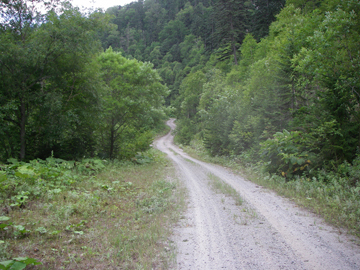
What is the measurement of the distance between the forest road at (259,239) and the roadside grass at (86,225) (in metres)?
0.55

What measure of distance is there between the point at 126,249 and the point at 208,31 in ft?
231

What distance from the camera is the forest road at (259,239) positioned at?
3.71m

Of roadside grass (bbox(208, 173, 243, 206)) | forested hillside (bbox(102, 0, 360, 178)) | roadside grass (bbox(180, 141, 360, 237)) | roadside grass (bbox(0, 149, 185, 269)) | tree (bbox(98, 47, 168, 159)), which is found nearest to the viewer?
roadside grass (bbox(0, 149, 185, 269))

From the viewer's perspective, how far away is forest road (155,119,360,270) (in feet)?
12.2

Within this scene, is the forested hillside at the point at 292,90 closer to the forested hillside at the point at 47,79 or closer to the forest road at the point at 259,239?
the forested hillside at the point at 47,79

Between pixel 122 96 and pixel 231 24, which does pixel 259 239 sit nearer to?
pixel 122 96

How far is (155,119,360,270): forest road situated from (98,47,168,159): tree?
10.6 m

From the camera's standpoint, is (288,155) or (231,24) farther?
(231,24)

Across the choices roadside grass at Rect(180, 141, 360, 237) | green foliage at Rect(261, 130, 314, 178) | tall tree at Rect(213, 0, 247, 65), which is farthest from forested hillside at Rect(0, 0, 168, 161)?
tall tree at Rect(213, 0, 247, 65)

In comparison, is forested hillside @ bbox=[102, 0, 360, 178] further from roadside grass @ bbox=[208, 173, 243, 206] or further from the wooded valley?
roadside grass @ bbox=[208, 173, 243, 206]

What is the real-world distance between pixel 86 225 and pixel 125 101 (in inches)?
443

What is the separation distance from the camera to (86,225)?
17.0 feet

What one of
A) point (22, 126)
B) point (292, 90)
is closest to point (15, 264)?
point (22, 126)

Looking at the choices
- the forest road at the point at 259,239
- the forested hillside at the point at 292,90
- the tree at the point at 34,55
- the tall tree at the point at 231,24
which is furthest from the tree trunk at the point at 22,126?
the tall tree at the point at 231,24
